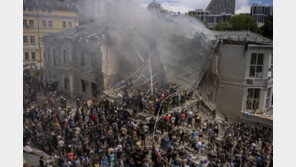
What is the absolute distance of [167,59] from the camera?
14.1 m

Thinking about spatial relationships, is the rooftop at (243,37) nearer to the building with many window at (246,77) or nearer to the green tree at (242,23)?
the building with many window at (246,77)

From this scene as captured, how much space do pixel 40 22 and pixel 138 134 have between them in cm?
681

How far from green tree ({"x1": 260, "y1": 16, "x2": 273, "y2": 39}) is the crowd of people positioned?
14.6 feet

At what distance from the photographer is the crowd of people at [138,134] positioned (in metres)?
9.21

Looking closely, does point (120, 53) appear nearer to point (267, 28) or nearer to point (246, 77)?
point (246, 77)

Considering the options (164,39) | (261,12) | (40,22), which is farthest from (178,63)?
(40,22)

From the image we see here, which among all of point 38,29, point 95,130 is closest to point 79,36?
point 38,29

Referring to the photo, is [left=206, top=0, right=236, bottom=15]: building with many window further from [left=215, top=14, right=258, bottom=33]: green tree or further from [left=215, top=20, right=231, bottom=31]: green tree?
[left=215, top=20, right=231, bottom=31]: green tree

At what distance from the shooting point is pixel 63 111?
12.1 meters

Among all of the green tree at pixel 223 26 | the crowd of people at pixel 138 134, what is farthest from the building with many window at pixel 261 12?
the crowd of people at pixel 138 134

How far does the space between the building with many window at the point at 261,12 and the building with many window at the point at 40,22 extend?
914 cm

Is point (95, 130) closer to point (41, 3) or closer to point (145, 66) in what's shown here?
point (145, 66)

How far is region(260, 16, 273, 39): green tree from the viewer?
10591 mm

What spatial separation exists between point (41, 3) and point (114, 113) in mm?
6041
